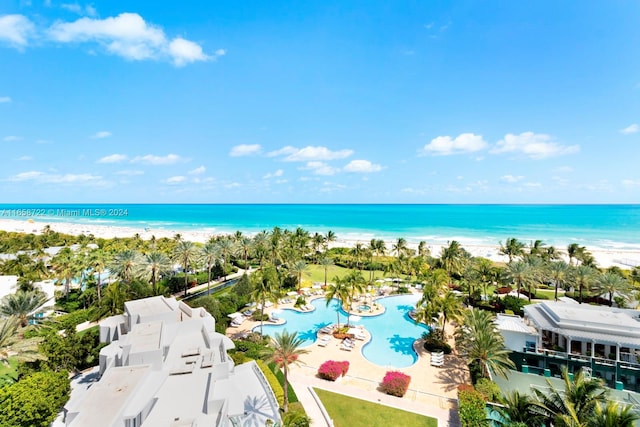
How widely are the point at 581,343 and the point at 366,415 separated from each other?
17108 mm

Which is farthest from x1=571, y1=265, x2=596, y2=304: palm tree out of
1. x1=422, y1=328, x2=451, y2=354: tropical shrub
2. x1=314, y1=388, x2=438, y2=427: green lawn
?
x1=314, y1=388, x2=438, y2=427: green lawn

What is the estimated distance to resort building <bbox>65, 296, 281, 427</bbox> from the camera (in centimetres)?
1488

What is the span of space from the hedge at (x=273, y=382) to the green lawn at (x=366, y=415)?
116 inches

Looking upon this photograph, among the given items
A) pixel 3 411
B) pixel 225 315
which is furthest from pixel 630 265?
pixel 3 411

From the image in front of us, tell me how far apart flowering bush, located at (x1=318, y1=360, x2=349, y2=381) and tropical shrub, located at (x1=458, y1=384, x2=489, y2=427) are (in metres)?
9.03

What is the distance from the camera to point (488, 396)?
830 inches

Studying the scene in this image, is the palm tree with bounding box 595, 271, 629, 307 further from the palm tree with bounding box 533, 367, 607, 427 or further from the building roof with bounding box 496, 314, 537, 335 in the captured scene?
the palm tree with bounding box 533, 367, 607, 427

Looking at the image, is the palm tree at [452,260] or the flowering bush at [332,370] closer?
the flowering bush at [332,370]

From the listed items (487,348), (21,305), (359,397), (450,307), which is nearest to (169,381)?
(359,397)

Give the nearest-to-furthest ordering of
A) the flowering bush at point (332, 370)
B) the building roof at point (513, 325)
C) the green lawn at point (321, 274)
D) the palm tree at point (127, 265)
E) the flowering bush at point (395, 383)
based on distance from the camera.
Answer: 1. the flowering bush at point (395, 383)
2. the flowering bush at point (332, 370)
3. the building roof at point (513, 325)
4. the palm tree at point (127, 265)
5. the green lawn at point (321, 274)

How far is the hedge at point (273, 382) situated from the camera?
Result: 70.7ft

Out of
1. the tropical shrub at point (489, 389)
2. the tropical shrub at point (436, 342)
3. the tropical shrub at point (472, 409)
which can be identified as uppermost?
the tropical shrub at point (472, 409)

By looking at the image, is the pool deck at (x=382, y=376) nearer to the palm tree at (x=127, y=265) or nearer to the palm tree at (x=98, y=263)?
the palm tree at (x=127, y=265)

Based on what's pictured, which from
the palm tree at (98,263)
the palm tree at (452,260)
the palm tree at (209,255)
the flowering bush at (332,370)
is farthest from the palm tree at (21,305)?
the palm tree at (452,260)
